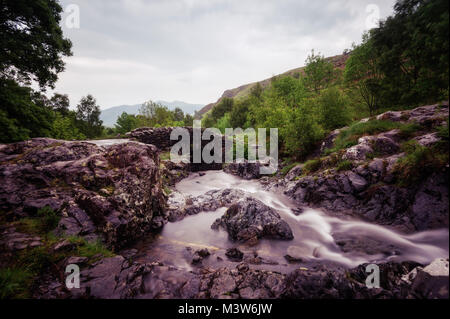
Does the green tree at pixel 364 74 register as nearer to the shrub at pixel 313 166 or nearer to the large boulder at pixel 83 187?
the shrub at pixel 313 166

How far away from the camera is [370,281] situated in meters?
3.99

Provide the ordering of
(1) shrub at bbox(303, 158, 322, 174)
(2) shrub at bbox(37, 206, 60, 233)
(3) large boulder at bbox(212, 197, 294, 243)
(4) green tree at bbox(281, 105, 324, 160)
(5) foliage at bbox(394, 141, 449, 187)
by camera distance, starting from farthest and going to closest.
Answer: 1. (4) green tree at bbox(281, 105, 324, 160)
2. (1) shrub at bbox(303, 158, 322, 174)
3. (3) large boulder at bbox(212, 197, 294, 243)
4. (2) shrub at bbox(37, 206, 60, 233)
5. (5) foliage at bbox(394, 141, 449, 187)

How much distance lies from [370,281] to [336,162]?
302 inches

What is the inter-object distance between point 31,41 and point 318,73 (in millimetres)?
36574

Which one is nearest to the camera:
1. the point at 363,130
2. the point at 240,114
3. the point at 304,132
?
the point at 363,130

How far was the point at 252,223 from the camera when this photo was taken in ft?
22.3

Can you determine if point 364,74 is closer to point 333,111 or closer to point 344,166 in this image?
point 333,111

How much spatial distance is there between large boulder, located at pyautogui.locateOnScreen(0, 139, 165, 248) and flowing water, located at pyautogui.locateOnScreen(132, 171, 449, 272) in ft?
4.41

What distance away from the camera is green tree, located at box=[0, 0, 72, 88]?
28.9ft

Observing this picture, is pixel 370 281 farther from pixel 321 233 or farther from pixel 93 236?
pixel 93 236

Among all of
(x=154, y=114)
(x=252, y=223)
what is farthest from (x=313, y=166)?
(x=154, y=114)

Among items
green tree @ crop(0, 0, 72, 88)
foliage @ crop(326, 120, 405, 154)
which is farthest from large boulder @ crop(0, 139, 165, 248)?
foliage @ crop(326, 120, 405, 154)

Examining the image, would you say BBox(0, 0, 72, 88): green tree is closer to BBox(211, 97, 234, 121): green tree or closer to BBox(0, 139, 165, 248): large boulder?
BBox(0, 139, 165, 248): large boulder
